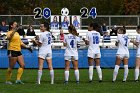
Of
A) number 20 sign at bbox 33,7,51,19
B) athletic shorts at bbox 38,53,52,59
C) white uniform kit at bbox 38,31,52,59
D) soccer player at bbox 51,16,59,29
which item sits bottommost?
athletic shorts at bbox 38,53,52,59

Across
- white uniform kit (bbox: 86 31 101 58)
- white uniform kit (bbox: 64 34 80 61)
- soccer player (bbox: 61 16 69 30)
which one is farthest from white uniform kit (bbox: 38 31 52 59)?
soccer player (bbox: 61 16 69 30)

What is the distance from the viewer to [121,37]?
22.5 metres

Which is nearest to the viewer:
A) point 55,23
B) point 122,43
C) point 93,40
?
point 93,40

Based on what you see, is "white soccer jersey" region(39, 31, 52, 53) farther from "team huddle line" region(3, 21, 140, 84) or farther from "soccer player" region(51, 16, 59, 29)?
"soccer player" region(51, 16, 59, 29)

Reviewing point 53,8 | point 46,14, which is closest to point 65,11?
point 46,14

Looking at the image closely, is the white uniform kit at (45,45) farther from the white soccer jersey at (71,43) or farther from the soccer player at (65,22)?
the soccer player at (65,22)

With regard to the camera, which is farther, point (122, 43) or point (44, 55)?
point (122, 43)

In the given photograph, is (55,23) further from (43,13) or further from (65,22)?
(43,13)

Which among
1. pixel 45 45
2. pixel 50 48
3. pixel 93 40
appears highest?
pixel 93 40

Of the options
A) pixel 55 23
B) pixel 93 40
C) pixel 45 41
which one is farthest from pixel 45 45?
pixel 55 23

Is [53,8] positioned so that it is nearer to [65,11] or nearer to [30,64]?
[65,11]

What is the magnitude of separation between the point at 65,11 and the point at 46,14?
1.64 metres

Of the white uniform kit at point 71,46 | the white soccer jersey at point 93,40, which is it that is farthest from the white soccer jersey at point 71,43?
the white soccer jersey at point 93,40

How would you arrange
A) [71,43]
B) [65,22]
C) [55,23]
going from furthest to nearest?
[55,23]
[65,22]
[71,43]
